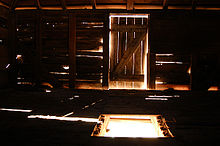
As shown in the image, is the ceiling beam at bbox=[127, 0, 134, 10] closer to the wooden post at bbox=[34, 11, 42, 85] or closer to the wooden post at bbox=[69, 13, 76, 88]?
the wooden post at bbox=[69, 13, 76, 88]

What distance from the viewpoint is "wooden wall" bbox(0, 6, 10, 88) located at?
276 inches

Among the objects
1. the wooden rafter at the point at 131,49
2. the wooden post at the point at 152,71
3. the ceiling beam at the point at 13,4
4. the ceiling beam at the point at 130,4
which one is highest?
the ceiling beam at the point at 13,4

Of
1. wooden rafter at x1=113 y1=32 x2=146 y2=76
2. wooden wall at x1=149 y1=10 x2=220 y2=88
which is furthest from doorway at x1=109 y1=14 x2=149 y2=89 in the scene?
wooden wall at x1=149 y1=10 x2=220 y2=88

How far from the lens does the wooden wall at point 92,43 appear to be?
6.76 m

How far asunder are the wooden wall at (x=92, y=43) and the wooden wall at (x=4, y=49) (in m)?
0.57

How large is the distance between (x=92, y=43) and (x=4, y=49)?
15.7 feet

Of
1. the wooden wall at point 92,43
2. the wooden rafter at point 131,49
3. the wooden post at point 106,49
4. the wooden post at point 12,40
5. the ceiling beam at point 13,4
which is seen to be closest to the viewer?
the wooden wall at point 92,43

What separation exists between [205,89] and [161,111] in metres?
4.84

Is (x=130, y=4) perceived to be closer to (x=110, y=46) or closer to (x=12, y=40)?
(x=110, y=46)

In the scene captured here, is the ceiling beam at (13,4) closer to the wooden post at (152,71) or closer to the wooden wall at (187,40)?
the wooden wall at (187,40)

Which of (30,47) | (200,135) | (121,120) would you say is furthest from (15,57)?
(200,135)

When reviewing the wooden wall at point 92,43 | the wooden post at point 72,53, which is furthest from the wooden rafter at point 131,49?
the wooden post at point 72,53

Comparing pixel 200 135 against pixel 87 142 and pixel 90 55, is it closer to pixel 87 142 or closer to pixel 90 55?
pixel 87 142

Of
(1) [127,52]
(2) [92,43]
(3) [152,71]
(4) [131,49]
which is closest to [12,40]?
(2) [92,43]
